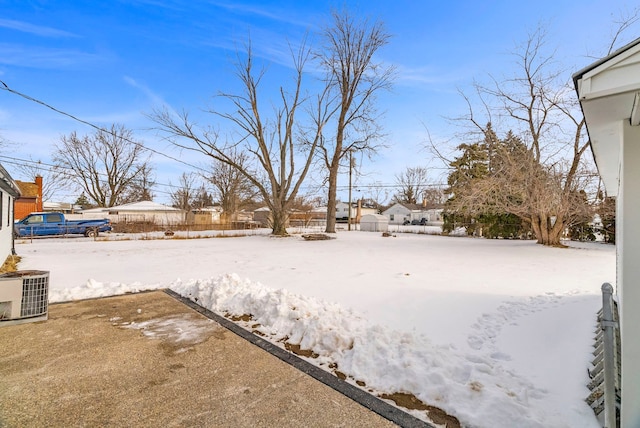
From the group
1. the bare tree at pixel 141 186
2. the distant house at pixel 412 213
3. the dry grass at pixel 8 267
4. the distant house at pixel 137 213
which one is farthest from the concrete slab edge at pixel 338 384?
the distant house at pixel 412 213

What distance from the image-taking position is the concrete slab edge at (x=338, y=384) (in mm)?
1915

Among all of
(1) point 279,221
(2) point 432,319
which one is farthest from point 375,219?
(2) point 432,319

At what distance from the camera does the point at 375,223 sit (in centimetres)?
2511

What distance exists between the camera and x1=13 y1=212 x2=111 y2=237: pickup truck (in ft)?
51.0

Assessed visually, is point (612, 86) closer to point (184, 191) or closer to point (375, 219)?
point (375, 219)

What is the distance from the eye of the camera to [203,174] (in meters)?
31.5

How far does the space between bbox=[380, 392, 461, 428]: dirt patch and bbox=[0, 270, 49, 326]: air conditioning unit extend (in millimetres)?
4212

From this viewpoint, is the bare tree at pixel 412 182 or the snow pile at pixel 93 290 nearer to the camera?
the snow pile at pixel 93 290

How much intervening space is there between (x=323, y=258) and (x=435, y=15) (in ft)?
27.7

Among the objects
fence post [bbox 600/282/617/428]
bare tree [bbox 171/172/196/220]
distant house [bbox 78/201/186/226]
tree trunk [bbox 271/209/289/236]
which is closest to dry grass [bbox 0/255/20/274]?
fence post [bbox 600/282/617/428]

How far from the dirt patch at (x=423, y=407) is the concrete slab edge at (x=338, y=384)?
0.25ft

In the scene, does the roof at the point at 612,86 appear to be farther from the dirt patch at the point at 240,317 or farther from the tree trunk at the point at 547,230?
the tree trunk at the point at 547,230

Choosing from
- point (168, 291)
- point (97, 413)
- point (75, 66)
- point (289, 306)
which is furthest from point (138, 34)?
point (97, 413)

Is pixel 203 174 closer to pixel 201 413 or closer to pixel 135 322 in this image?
pixel 135 322
